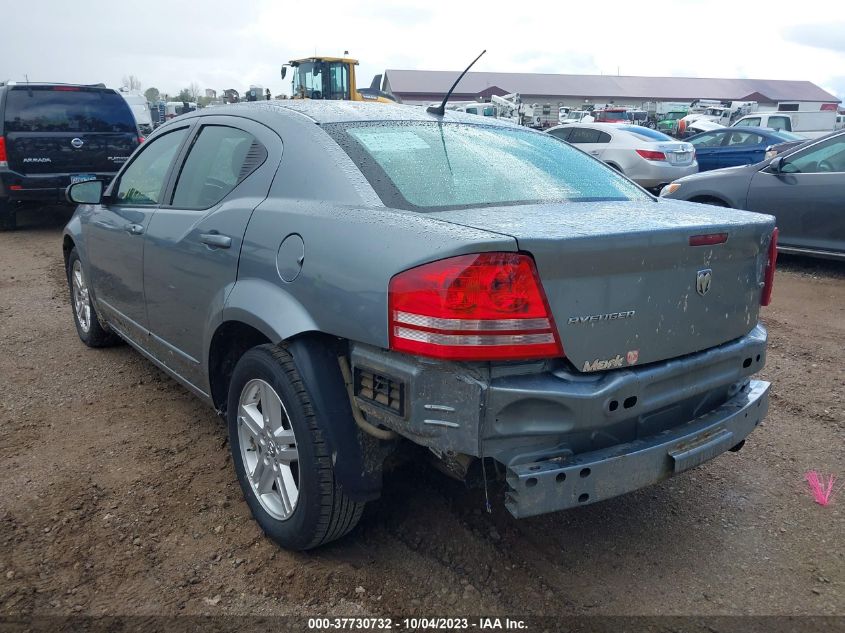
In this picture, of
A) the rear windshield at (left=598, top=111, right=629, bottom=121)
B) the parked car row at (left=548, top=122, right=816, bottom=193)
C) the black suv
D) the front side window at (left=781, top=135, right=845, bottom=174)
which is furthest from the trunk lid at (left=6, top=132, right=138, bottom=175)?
the rear windshield at (left=598, top=111, right=629, bottom=121)

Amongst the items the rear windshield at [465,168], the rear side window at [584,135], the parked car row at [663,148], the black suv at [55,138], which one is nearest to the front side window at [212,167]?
the rear windshield at [465,168]

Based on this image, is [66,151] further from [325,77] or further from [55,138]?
[325,77]

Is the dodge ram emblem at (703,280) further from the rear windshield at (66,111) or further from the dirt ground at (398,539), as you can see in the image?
the rear windshield at (66,111)

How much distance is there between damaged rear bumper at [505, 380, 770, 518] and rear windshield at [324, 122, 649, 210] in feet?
3.23

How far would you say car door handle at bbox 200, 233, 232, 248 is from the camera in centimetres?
287

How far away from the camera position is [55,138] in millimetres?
9641

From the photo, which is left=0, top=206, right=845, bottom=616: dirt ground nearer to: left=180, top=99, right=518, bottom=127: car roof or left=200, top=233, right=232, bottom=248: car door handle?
left=200, top=233, right=232, bottom=248: car door handle

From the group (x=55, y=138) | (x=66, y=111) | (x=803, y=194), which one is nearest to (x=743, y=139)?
(x=803, y=194)

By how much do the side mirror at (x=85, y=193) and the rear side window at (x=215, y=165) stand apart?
0.98m

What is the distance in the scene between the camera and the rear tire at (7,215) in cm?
991

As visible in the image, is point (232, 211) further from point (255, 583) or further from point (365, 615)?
point (365, 615)

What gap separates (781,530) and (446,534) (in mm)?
1343

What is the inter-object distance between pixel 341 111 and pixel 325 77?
20.4m

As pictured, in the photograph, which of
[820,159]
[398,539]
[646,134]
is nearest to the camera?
[398,539]
